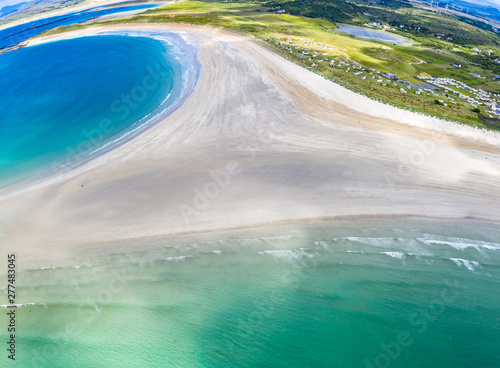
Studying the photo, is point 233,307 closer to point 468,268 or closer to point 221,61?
point 468,268

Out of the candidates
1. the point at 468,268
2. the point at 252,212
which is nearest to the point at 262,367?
the point at 252,212

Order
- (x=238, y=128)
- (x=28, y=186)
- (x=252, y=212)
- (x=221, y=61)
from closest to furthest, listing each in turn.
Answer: (x=252, y=212) < (x=28, y=186) < (x=238, y=128) < (x=221, y=61)

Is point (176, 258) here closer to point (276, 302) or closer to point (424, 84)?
point (276, 302)

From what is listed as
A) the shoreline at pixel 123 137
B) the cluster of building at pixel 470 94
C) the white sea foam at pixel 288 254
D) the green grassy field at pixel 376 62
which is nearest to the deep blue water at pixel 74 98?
the shoreline at pixel 123 137

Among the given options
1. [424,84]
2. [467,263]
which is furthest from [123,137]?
[424,84]

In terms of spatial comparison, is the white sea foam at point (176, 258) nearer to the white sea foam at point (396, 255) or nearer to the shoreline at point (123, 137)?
the white sea foam at point (396, 255)

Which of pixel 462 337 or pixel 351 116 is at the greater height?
pixel 351 116
